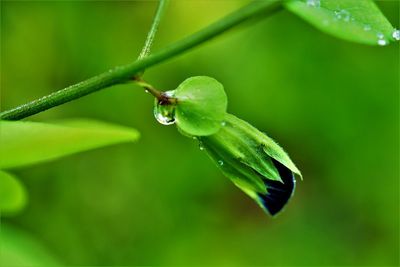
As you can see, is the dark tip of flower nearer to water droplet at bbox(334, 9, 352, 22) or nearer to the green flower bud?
the green flower bud

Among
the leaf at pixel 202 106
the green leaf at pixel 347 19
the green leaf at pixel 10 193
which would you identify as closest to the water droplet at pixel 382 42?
the green leaf at pixel 347 19

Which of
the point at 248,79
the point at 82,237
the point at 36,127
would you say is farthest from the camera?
→ the point at 248,79

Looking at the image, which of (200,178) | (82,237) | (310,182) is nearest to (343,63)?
(310,182)

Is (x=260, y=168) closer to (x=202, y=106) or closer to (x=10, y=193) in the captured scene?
(x=202, y=106)

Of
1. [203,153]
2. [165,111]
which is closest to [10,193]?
[165,111]

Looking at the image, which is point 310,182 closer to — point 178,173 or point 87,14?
point 178,173

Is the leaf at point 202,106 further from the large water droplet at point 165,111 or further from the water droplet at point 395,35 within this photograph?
the water droplet at point 395,35
